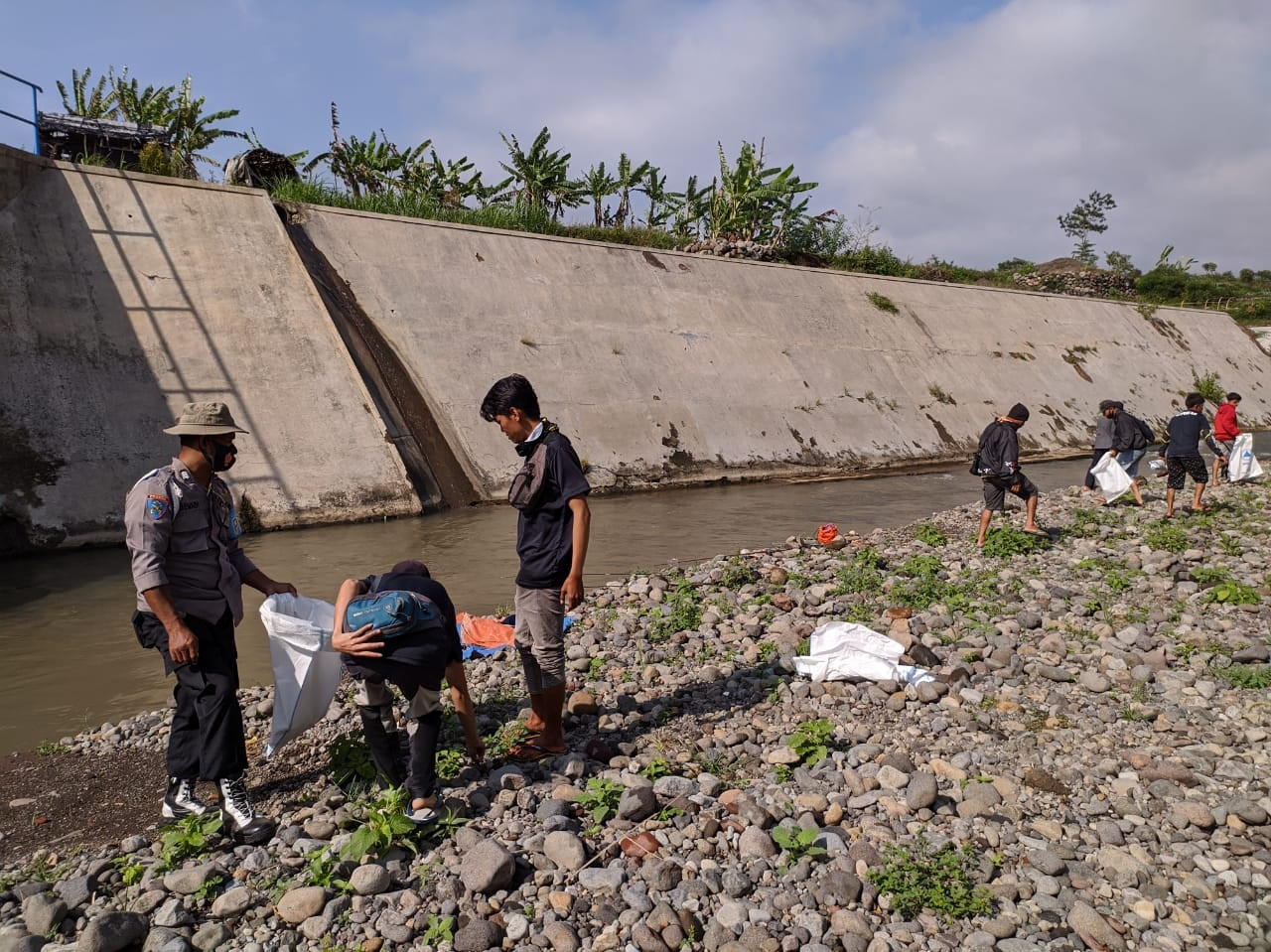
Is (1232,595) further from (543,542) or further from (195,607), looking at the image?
(195,607)

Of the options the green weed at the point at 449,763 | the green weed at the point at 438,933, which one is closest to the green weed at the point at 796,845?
the green weed at the point at 438,933

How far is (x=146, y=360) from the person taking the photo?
10.9 m

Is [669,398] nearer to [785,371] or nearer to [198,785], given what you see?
[785,371]

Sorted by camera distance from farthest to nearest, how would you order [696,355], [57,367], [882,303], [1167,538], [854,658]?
[882,303]
[696,355]
[57,367]
[1167,538]
[854,658]

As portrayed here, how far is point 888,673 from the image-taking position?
16.3 ft

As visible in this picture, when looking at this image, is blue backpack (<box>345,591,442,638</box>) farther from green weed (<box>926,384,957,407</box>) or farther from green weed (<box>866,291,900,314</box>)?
green weed (<box>866,291,900,314</box>)

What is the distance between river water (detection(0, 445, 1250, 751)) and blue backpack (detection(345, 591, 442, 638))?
2752 millimetres

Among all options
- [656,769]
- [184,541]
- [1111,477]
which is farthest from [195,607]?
[1111,477]

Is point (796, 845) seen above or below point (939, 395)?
below

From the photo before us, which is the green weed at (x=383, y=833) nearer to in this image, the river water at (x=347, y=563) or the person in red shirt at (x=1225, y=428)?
the river water at (x=347, y=563)

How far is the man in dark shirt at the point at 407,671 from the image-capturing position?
3467 millimetres

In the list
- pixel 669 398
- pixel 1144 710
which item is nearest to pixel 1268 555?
pixel 1144 710

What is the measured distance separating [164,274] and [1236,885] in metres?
12.9

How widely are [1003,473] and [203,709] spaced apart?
728 centimetres
